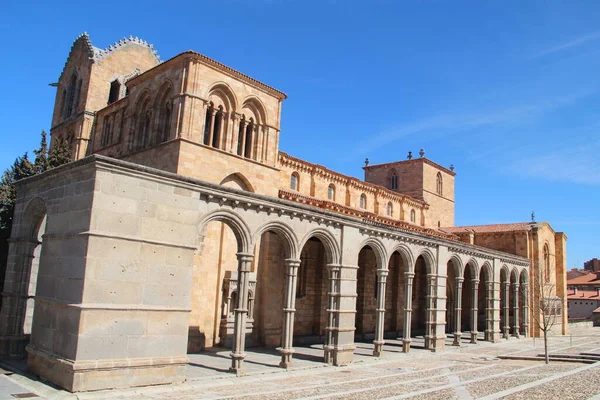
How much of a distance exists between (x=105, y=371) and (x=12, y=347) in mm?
6052

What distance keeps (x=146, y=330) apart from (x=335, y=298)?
7.84 metres

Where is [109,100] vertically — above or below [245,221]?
above

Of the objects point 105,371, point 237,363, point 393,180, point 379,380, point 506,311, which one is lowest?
point 379,380

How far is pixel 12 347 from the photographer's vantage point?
16188 mm

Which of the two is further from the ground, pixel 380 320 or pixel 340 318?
pixel 340 318

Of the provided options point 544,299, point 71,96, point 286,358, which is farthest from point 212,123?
point 544,299

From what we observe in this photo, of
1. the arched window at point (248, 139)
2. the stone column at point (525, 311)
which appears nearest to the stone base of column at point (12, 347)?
the arched window at point (248, 139)

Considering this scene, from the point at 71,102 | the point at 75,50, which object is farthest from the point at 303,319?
the point at 75,50

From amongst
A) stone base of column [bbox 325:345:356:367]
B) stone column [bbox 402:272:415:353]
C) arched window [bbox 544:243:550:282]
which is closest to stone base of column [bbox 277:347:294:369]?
stone base of column [bbox 325:345:356:367]

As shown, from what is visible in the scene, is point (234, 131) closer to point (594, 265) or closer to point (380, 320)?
point (380, 320)

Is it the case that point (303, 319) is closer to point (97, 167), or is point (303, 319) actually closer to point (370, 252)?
point (370, 252)

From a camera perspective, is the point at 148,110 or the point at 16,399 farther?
the point at 148,110

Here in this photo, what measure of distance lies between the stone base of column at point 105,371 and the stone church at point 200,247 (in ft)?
0.13

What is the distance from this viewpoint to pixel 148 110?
24.0 metres
